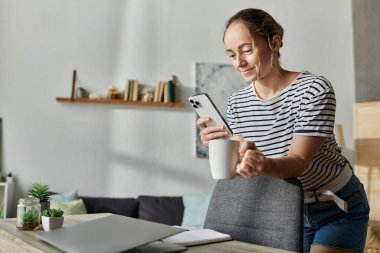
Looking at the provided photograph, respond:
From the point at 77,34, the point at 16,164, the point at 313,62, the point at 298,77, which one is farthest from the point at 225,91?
the point at 298,77

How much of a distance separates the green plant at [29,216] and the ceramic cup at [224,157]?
1.75 feet

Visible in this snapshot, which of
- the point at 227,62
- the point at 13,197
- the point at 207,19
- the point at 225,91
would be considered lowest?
the point at 13,197

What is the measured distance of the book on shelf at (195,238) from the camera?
3.09ft

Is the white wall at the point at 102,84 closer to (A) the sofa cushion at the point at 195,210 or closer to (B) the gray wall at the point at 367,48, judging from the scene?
(A) the sofa cushion at the point at 195,210

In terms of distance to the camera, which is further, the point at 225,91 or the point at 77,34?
the point at 225,91

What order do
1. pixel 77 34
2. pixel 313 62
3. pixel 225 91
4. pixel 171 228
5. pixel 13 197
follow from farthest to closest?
pixel 313 62
pixel 225 91
pixel 77 34
pixel 13 197
pixel 171 228

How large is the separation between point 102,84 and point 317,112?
328 cm

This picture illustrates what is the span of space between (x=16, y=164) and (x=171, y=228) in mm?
3323

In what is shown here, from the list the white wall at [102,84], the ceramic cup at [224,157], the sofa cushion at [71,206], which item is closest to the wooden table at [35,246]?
the ceramic cup at [224,157]

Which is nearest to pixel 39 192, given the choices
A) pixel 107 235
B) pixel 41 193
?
pixel 41 193

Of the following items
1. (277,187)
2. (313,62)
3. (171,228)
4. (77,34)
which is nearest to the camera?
(171,228)

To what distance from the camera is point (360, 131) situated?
420cm

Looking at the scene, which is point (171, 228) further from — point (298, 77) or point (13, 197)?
point (13, 197)

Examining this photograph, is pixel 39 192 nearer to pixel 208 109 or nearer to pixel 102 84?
pixel 208 109
